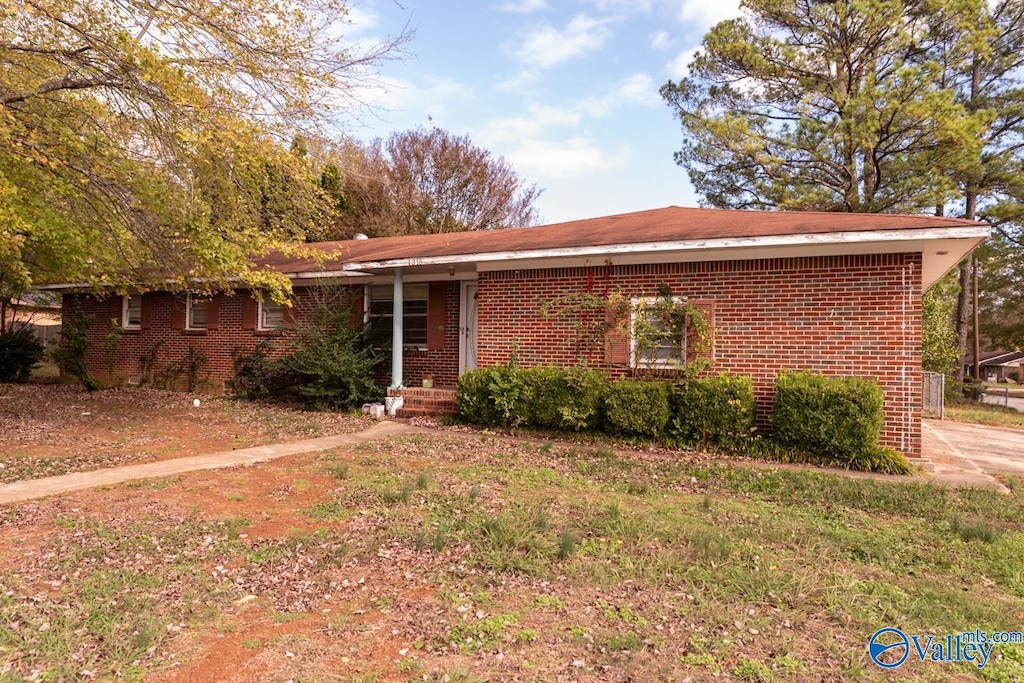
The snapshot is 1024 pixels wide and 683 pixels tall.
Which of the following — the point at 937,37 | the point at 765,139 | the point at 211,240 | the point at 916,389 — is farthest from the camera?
the point at 765,139

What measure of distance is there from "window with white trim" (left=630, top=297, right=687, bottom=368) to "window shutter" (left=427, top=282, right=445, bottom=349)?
4473mm

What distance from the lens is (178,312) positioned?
15.3 meters

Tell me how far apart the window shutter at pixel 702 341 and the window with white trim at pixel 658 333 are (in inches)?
4.0

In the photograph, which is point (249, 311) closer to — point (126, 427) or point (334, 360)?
point (334, 360)

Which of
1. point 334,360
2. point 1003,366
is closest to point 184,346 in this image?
point 334,360

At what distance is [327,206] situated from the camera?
12062 mm

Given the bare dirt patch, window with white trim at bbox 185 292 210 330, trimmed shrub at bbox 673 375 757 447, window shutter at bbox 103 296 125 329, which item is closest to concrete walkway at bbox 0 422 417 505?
the bare dirt patch

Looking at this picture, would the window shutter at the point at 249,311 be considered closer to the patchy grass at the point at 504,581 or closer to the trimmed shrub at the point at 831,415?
the patchy grass at the point at 504,581

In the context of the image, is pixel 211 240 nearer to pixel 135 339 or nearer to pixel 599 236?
pixel 599 236

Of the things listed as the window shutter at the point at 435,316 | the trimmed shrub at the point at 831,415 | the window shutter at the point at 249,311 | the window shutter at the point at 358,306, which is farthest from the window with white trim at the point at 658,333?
the window shutter at the point at 249,311

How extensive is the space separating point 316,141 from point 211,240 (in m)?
2.36

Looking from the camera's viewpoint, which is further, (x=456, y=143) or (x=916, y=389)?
(x=456, y=143)

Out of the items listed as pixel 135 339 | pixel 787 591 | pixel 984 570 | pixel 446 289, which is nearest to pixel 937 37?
pixel 446 289

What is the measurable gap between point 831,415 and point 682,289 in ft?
9.34
